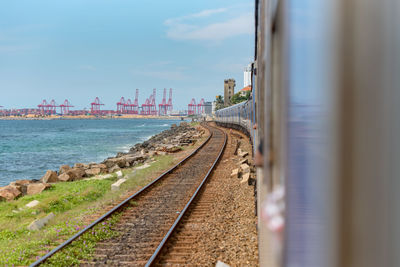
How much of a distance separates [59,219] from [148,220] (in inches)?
98.2

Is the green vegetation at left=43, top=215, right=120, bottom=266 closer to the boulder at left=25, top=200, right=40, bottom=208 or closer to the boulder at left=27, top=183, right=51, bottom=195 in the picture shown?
the boulder at left=25, top=200, right=40, bottom=208

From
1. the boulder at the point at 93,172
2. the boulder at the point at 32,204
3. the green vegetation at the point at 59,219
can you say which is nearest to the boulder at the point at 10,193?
the green vegetation at the point at 59,219

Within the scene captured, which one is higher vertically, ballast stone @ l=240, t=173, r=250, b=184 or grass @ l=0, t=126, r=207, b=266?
ballast stone @ l=240, t=173, r=250, b=184

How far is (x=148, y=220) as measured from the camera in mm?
8250

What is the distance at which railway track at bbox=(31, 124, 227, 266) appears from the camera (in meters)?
6.27

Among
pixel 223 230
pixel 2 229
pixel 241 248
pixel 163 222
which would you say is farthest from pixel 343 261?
pixel 2 229

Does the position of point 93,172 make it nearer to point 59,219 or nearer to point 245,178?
point 59,219

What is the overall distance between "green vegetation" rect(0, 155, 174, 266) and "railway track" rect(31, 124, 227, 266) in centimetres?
28

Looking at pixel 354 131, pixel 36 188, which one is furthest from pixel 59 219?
pixel 354 131

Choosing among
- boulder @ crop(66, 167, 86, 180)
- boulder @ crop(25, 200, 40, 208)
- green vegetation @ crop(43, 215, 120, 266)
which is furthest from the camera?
boulder @ crop(66, 167, 86, 180)

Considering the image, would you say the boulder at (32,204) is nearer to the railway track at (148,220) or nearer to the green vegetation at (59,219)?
the green vegetation at (59,219)

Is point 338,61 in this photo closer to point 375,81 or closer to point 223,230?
point 375,81

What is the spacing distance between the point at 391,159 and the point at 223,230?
23.9ft

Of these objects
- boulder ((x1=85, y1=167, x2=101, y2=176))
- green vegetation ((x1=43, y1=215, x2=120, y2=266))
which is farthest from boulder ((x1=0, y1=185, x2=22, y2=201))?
green vegetation ((x1=43, y1=215, x2=120, y2=266))
